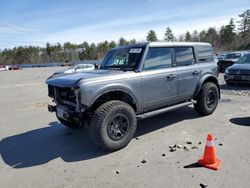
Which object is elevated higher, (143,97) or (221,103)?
(143,97)

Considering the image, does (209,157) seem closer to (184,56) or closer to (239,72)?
(184,56)

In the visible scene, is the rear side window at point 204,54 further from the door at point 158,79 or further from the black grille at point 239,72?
the black grille at point 239,72

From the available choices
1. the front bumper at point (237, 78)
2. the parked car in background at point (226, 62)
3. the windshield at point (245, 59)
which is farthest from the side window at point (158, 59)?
the parked car in background at point (226, 62)

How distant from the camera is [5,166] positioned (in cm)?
430

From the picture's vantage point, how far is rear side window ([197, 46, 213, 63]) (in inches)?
256

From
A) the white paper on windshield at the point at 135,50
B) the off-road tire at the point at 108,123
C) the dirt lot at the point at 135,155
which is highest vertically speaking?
the white paper on windshield at the point at 135,50

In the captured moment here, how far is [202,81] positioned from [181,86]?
2.74 feet

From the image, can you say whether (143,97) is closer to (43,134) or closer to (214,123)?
(214,123)

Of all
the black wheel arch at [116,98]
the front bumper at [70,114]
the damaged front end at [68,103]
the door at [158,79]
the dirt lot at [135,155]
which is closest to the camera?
the dirt lot at [135,155]

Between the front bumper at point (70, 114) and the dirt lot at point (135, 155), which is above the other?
the front bumper at point (70, 114)

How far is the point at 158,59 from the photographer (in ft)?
18.0

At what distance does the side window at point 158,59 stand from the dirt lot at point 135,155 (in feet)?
4.92

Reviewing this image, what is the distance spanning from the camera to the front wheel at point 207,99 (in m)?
6.43

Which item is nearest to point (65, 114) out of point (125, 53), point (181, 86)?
point (125, 53)
